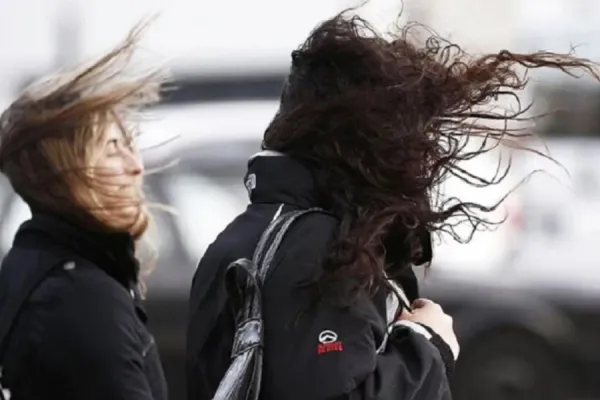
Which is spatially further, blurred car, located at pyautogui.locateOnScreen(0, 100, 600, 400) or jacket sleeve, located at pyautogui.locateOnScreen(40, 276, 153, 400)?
blurred car, located at pyautogui.locateOnScreen(0, 100, 600, 400)

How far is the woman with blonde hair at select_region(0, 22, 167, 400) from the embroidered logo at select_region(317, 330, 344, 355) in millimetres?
873

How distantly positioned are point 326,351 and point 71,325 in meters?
0.96

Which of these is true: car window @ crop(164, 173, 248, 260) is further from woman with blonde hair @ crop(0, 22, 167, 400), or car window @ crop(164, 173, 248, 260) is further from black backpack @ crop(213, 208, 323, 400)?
black backpack @ crop(213, 208, 323, 400)

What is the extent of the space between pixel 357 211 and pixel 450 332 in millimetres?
318

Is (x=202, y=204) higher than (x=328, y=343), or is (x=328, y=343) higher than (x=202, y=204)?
(x=328, y=343)

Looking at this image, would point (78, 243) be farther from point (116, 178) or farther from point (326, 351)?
point (326, 351)

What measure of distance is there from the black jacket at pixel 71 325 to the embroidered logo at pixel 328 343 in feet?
2.87

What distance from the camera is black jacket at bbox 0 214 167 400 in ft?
10.2

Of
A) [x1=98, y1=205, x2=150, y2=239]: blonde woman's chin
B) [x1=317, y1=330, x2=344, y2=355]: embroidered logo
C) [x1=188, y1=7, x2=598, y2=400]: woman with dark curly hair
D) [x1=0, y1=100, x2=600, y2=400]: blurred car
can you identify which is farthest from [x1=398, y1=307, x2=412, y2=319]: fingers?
[x1=0, y1=100, x2=600, y2=400]: blurred car

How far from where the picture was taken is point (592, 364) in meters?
7.98

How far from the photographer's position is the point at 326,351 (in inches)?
92.5

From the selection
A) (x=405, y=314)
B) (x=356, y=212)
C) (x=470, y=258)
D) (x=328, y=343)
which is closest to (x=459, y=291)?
(x=470, y=258)

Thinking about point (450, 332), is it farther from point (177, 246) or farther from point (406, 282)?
point (177, 246)

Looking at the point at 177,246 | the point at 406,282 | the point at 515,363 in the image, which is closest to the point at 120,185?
the point at 406,282
